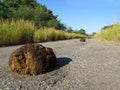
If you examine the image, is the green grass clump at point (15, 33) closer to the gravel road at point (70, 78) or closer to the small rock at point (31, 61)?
the gravel road at point (70, 78)

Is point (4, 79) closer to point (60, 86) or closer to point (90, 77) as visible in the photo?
point (60, 86)

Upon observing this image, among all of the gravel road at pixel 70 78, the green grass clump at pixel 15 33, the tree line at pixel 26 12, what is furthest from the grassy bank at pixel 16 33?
the tree line at pixel 26 12

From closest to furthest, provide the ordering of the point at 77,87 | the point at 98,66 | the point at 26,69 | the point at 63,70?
1. the point at 77,87
2. the point at 26,69
3. the point at 63,70
4. the point at 98,66

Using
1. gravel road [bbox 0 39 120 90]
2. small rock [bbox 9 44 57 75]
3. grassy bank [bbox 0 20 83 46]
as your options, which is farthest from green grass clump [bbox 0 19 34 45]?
small rock [bbox 9 44 57 75]

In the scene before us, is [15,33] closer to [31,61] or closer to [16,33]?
[16,33]

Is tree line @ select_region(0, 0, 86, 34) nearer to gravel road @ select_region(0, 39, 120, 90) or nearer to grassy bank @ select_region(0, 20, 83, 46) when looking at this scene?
grassy bank @ select_region(0, 20, 83, 46)

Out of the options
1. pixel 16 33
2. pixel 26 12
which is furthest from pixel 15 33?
pixel 26 12

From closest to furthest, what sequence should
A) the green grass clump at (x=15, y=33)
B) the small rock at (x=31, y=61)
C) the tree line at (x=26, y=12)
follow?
the small rock at (x=31, y=61) < the green grass clump at (x=15, y=33) < the tree line at (x=26, y=12)

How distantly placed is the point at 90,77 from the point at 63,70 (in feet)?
2.34

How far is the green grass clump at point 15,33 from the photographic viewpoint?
37.5ft

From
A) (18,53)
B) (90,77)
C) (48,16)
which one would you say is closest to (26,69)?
(18,53)

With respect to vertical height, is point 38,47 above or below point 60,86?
above

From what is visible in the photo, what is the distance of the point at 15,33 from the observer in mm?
12141

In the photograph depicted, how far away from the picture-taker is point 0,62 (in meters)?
5.96
